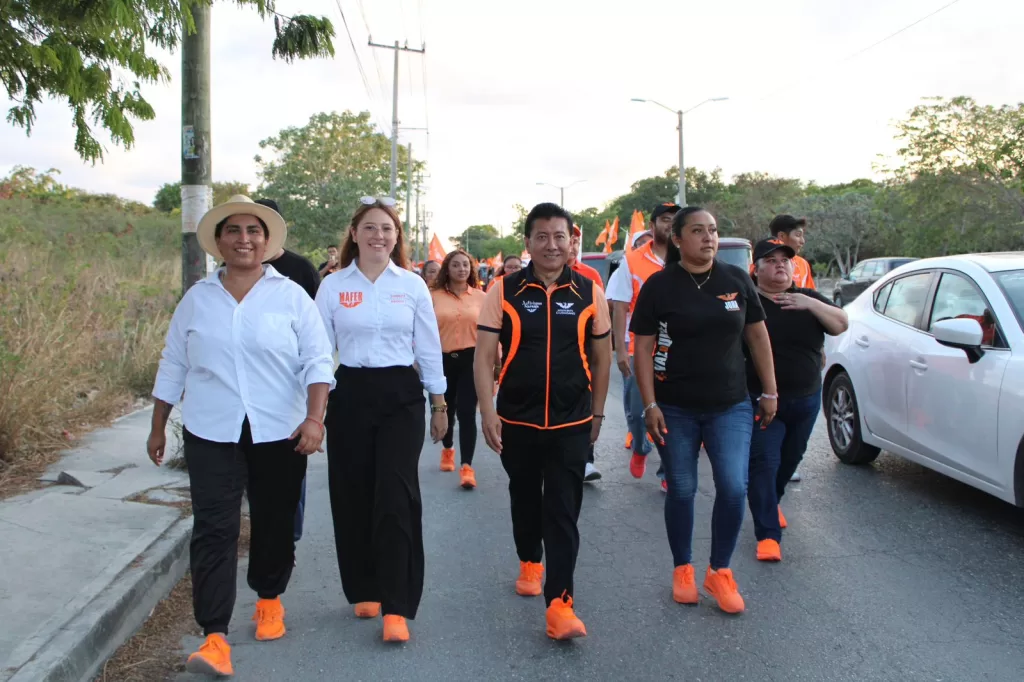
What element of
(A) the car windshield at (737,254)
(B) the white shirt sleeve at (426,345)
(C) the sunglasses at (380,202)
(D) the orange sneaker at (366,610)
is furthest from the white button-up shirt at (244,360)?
(A) the car windshield at (737,254)

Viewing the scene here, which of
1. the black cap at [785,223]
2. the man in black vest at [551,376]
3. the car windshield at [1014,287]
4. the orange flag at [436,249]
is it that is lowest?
the man in black vest at [551,376]

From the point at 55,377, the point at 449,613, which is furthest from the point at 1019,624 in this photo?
the point at 55,377

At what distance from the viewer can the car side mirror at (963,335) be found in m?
5.24

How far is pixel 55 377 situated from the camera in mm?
7656

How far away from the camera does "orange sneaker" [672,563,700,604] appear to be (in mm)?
4430

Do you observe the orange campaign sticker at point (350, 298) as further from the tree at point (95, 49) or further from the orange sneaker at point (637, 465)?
the orange sneaker at point (637, 465)

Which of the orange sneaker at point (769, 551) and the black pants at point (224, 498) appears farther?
the orange sneaker at point (769, 551)

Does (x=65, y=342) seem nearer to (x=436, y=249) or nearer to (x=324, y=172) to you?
(x=436, y=249)

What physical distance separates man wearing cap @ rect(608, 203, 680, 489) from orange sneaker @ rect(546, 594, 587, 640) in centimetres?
267

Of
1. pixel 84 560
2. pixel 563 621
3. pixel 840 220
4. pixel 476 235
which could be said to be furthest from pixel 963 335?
pixel 476 235

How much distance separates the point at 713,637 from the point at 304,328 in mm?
2243

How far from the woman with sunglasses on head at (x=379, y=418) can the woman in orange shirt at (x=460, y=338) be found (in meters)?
2.60

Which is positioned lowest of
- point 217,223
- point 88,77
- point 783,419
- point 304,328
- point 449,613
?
point 449,613

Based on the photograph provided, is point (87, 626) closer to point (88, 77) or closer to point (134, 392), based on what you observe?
point (88, 77)
